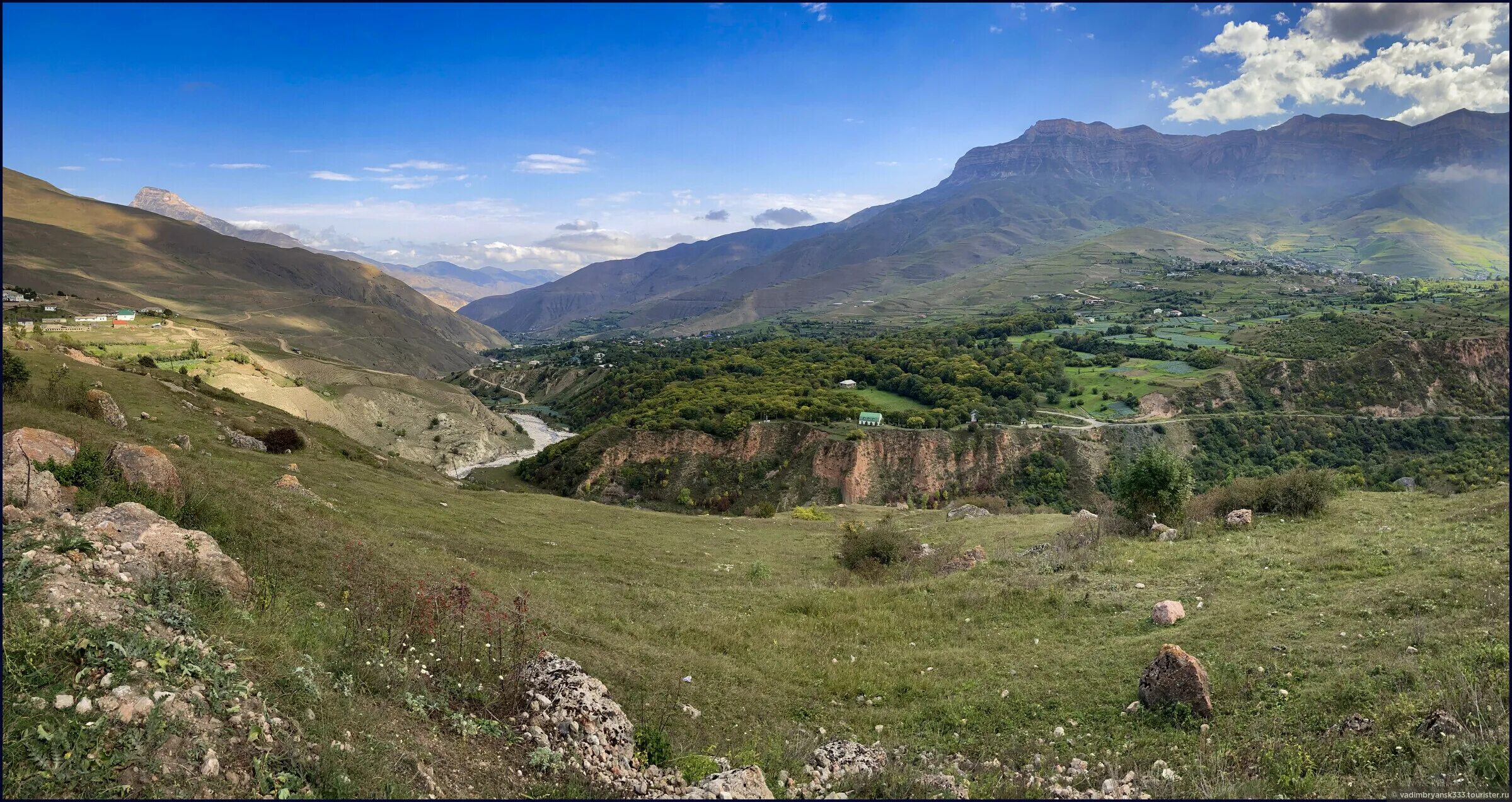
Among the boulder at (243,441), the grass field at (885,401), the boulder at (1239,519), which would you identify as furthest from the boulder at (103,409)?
the grass field at (885,401)

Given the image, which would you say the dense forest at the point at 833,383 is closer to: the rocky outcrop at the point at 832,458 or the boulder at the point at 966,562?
the rocky outcrop at the point at 832,458

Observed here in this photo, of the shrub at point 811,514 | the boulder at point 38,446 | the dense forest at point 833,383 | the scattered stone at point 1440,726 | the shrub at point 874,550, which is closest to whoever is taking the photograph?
the scattered stone at point 1440,726

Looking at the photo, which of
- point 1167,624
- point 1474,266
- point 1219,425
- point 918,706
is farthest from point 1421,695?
point 1474,266

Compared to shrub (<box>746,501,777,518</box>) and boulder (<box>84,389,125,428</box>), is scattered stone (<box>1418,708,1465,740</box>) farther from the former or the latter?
shrub (<box>746,501,777,518</box>)

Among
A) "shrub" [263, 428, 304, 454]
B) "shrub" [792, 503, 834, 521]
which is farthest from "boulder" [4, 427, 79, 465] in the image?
"shrub" [792, 503, 834, 521]

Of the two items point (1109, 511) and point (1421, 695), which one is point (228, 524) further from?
point (1109, 511)

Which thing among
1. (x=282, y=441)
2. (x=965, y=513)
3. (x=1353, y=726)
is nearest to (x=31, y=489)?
(x=1353, y=726)
